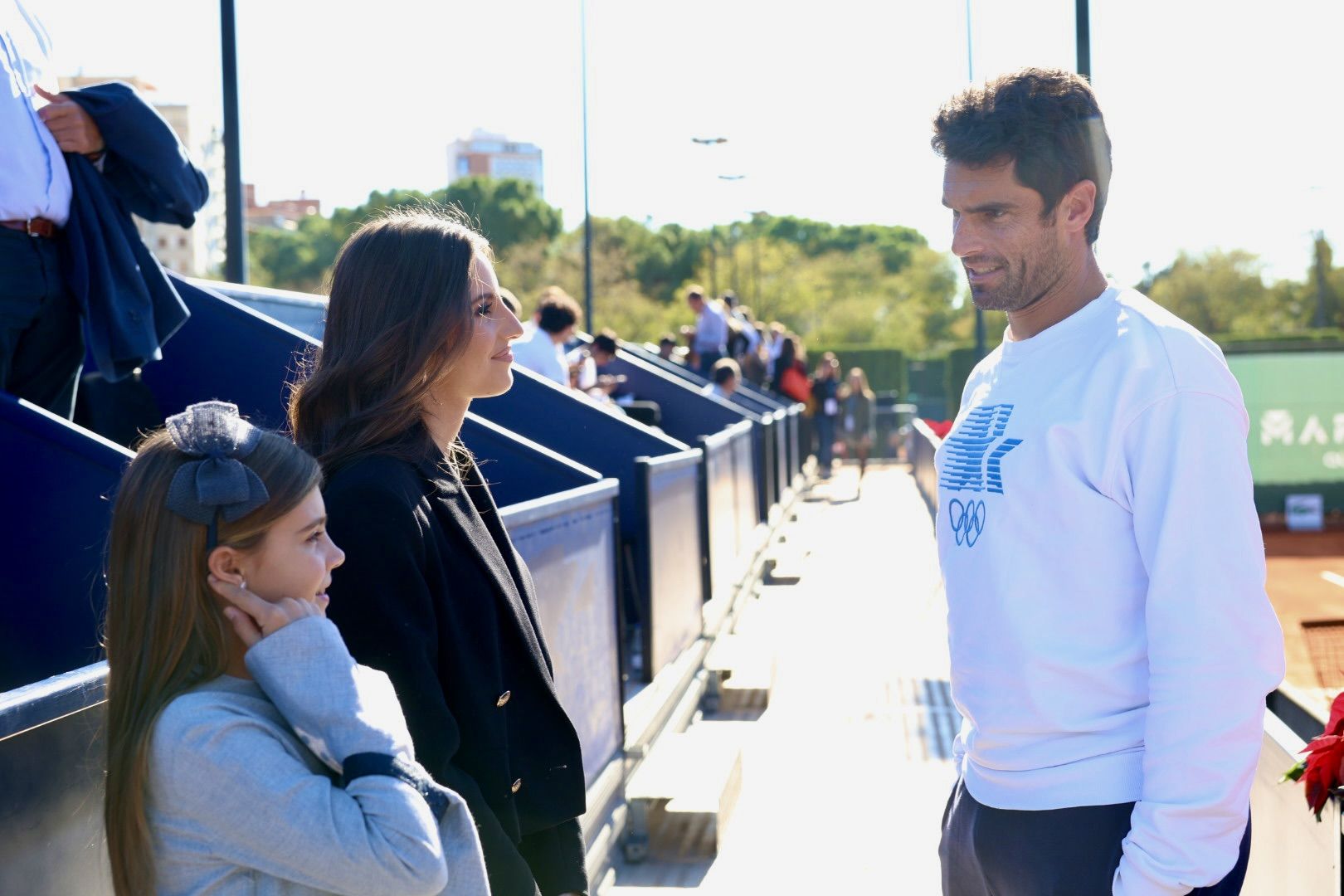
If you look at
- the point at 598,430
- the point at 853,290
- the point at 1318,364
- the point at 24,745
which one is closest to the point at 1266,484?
the point at 1318,364

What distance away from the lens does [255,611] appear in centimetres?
190

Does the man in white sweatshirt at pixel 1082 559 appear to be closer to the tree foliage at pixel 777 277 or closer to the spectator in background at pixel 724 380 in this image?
the spectator in background at pixel 724 380

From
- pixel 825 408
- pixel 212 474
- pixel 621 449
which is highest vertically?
pixel 212 474

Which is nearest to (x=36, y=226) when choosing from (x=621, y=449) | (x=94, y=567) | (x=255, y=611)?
(x=94, y=567)

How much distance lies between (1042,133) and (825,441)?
26901 millimetres

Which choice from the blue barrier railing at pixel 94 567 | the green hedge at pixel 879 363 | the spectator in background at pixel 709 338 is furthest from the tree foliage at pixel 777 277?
the blue barrier railing at pixel 94 567

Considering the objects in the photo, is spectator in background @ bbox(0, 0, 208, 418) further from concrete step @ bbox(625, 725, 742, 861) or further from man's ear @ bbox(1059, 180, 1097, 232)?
man's ear @ bbox(1059, 180, 1097, 232)

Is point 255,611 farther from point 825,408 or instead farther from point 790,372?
point 825,408

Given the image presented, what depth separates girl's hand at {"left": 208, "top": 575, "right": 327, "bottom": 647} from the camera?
74.6 inches

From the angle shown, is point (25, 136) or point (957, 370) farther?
point (957, 370)

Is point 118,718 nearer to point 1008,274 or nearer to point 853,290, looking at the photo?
point 1008,274

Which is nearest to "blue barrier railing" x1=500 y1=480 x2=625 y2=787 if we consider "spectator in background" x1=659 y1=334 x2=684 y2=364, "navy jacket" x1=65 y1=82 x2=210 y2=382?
"navy jacket" x1=65 y1=82 x2=210 y2=382

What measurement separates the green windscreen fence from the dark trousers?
22.0 meters

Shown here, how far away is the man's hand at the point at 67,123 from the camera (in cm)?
405
